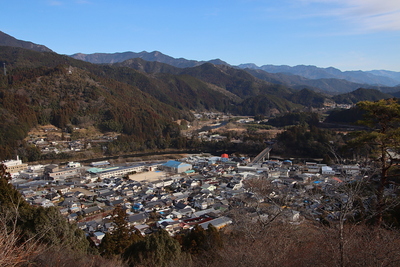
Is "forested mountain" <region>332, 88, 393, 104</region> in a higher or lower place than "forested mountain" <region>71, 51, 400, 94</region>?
lower

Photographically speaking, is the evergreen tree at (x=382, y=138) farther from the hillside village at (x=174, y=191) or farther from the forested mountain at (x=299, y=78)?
the forested mountain at (x=299, y=78)

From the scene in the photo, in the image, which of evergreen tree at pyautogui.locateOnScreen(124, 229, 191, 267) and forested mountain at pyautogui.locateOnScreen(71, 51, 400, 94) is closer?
evergreen tree at pyautogui.locateOnScreen(124, 229, 191, 267)

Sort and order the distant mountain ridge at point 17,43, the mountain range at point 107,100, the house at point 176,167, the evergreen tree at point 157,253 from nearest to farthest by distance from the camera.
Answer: the evergreen tree at point 157,253 → the house at point 176,167 → the mountain range at point 107,100 → the distant mountain ridge at point 17,43

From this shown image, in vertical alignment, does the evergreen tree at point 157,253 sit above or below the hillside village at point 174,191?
above

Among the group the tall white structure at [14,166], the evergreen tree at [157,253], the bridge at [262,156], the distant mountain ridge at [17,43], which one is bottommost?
the bridge at [262,156]

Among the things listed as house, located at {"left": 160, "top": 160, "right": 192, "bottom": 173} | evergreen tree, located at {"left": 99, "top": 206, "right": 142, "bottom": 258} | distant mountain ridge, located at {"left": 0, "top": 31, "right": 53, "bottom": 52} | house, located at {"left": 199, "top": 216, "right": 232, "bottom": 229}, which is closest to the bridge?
house, located at {"left": 160, "top": 160, "right": 192, "bottom": 173}

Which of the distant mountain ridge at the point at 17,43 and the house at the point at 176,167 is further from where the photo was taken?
the distant mountain ridge at the point at 17,43

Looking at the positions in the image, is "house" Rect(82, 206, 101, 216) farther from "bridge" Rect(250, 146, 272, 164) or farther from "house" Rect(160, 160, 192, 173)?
"bridge" Rect(250, 146, 272, 164)

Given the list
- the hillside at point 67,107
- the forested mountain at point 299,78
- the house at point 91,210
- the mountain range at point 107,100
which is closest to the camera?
the house at point 91,210

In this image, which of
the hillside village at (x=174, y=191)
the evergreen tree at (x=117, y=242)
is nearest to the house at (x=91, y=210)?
the hillside village at (x=174, y=191)

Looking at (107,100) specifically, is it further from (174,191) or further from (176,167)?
(174,191)

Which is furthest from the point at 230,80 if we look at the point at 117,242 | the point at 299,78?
the point at 117,242
